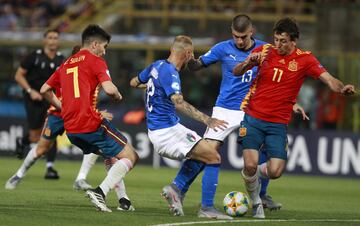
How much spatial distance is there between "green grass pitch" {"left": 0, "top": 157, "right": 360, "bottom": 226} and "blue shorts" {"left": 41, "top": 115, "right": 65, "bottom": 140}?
0.81 meters

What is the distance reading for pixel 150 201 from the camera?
45.5 ft

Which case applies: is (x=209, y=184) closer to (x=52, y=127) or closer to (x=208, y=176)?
(x=208, y=176)

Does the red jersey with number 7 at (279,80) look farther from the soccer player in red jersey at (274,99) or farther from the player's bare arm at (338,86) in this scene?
the player's bare arm at (338,86)

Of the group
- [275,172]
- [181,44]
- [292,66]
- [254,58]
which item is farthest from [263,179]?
[181,44]

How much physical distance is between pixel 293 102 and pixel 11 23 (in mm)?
21679

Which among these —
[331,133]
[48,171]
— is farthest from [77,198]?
[331,133]

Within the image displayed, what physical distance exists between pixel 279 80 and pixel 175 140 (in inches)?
58.2

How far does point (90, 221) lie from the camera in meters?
10.8

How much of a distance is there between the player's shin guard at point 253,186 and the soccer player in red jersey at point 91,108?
53.9 inches

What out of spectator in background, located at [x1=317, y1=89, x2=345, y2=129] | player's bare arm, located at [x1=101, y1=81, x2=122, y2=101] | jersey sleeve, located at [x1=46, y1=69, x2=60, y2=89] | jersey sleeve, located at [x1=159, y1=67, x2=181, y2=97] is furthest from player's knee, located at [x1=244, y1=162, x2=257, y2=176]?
spectator in background, located at [x1=317, y1=89, x2=345, y2=129]

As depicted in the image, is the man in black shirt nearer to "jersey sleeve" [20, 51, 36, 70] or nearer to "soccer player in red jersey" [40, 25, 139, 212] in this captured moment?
"jersey sleeve" [20, 51, 36, 70]

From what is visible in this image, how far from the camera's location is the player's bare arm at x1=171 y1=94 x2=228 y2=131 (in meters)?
11.0

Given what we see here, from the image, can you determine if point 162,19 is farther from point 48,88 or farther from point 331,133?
point 48,88

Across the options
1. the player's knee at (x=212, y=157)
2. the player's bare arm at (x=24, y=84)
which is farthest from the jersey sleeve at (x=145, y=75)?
the player's bare arm at (x=24, y=84)
